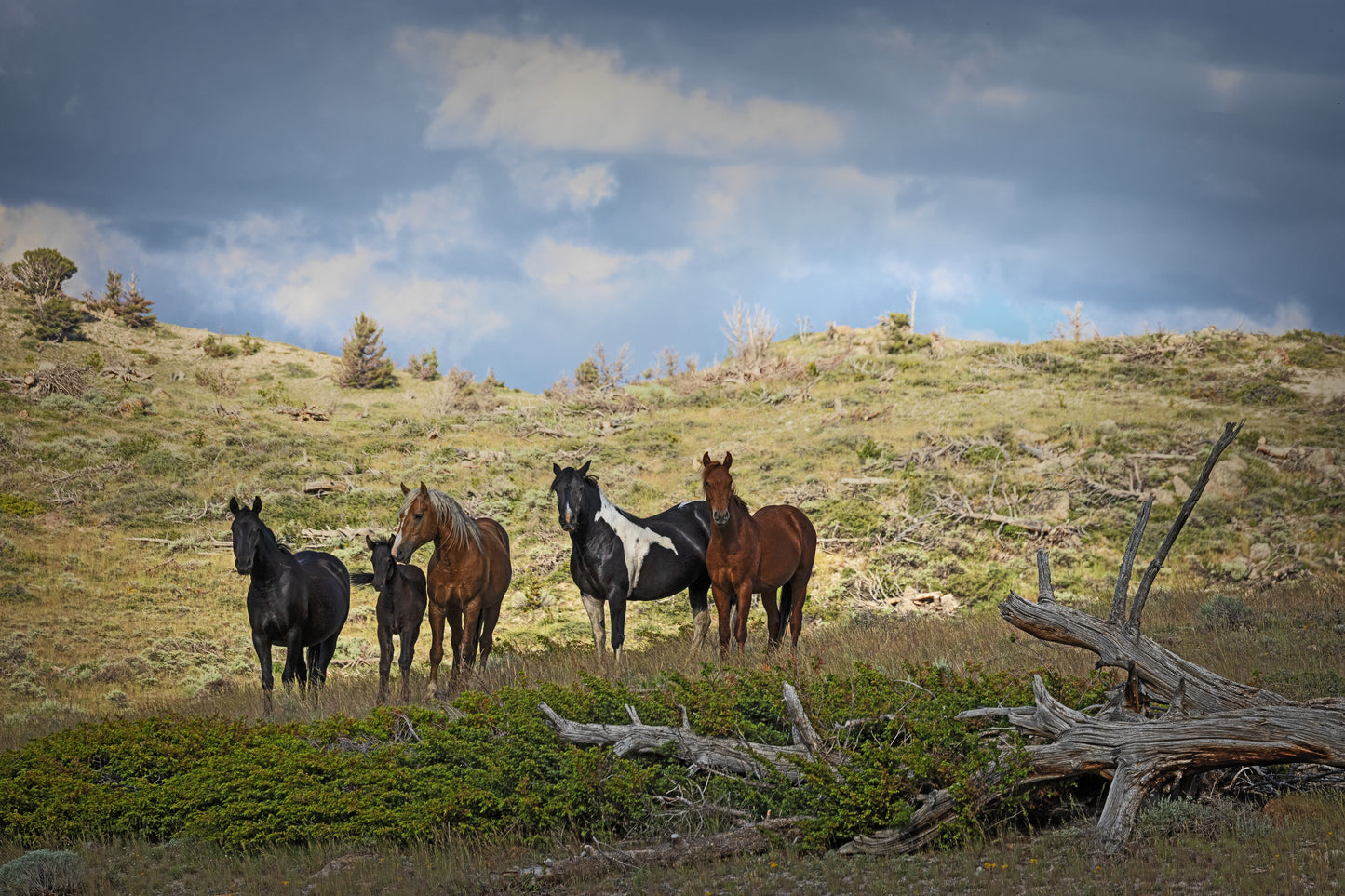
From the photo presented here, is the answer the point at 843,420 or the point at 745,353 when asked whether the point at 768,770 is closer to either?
the point at 843,420

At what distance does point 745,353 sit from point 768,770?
47881mm

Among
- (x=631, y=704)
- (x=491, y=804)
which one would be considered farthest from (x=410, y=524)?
(x=491, y=804)

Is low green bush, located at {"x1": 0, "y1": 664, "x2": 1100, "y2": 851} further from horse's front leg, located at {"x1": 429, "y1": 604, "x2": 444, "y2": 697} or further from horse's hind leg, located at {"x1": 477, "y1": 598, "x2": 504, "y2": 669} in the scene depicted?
horse's hind leg, located at {"x1": 477, "y1": 598, "x2": 504, "y2": 669}

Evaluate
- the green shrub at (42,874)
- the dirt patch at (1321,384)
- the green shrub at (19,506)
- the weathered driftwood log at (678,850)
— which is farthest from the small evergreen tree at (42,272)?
the dirt patch at (1321,384)

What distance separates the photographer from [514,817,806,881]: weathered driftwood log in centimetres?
633

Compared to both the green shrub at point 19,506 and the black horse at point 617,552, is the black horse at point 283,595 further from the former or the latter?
the green shrub at point 19,506

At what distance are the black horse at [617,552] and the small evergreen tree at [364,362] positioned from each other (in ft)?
129

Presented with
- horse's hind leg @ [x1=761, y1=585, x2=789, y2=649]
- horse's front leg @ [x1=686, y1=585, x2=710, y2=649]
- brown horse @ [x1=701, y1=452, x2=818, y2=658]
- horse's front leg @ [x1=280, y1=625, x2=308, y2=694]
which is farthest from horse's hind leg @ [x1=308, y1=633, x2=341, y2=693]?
horse's hind leg @ [x1=761, y1=585, x2=789, y2=649]

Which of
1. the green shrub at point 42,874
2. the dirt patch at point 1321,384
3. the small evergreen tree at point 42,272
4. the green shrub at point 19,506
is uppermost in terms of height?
the small evergreen tree at point 42,272

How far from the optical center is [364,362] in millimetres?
50625

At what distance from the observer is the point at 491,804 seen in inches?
282

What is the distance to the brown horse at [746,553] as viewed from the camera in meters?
11.5

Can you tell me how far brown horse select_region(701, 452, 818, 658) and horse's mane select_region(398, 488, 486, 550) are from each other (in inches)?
118

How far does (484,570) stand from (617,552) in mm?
1864
